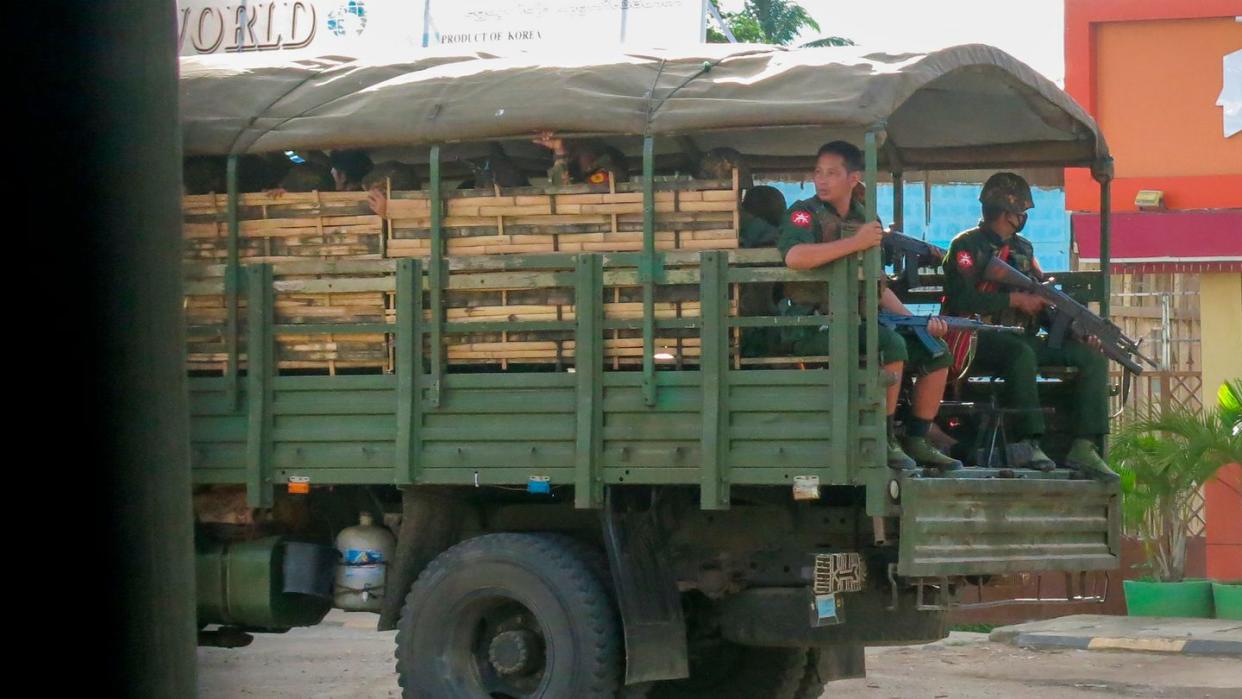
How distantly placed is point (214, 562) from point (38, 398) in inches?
150

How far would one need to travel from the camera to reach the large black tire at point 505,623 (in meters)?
6.92

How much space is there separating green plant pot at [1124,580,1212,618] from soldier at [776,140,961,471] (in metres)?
5.89

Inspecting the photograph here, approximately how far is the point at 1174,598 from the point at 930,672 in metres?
3.01

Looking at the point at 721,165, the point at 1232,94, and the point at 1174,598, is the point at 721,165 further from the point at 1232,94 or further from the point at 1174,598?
the point at 1232,94

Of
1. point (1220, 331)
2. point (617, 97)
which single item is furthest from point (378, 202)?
point (1220, 331)

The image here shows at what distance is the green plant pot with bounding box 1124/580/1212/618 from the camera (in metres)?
12.4

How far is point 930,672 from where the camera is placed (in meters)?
10.2

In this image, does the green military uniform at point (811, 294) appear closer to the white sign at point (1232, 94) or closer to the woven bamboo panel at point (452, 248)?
the woven bamboo panel at point (452, 248)

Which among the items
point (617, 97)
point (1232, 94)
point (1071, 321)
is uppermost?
point (1232, 94)

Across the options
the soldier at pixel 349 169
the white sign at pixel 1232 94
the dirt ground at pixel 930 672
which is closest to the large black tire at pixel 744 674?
the dirt ground at pixel 930 672

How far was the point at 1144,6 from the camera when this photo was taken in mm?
13570

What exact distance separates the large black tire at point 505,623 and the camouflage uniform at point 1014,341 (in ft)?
6.83

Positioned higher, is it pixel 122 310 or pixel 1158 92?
pixel 1158 92

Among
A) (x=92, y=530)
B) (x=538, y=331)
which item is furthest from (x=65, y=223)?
(x=538, y=331)
